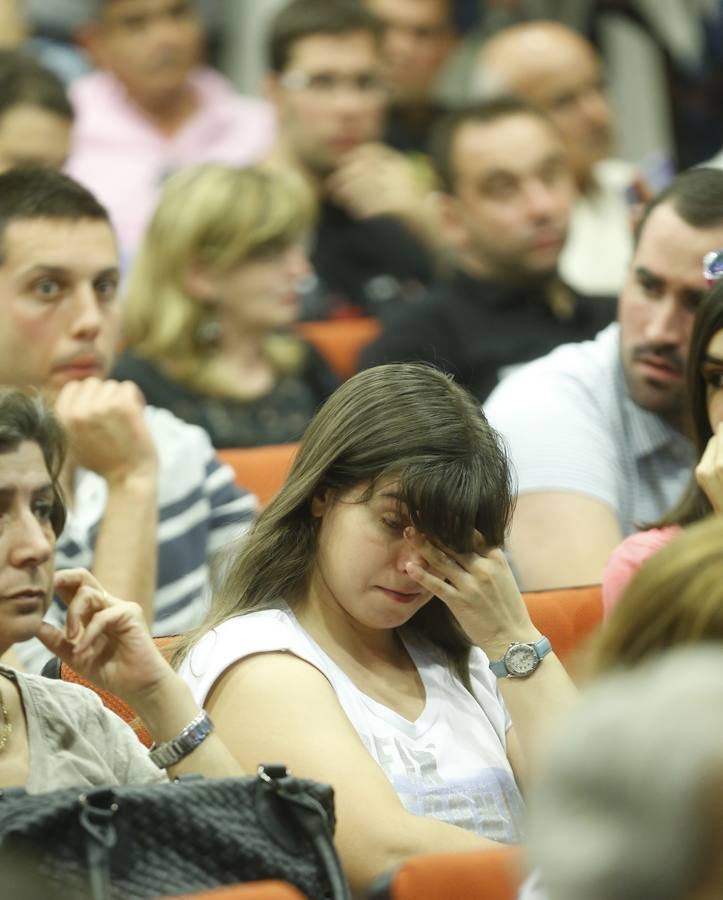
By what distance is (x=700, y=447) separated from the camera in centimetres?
268

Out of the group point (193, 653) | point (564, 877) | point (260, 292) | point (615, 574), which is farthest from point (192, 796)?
point (260, 292)

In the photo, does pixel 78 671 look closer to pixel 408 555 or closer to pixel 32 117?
pixel 408 555

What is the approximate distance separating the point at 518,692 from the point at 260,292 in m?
1.75

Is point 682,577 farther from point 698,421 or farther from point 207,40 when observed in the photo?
point 207,40

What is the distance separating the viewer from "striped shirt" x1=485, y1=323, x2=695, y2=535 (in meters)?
2.97

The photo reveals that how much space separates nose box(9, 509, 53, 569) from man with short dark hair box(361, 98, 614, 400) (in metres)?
1.86

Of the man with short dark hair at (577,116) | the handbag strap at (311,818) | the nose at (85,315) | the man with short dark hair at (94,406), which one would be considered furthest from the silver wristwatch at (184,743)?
the man with short dark hair at (577,116)

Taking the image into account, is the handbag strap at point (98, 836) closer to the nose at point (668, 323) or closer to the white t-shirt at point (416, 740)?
the white t-shirt at point (416, 740)

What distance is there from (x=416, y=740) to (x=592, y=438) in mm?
996

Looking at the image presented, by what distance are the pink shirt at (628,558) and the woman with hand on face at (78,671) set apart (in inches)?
27.6

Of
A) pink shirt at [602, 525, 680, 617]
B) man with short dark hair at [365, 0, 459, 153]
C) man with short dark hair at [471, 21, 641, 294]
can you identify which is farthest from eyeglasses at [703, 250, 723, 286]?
man with short dark hair at [365, 0, 459, 153]

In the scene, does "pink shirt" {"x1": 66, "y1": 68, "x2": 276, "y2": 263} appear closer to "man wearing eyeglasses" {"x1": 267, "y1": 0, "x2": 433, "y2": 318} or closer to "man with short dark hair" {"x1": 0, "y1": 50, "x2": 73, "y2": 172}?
"man wearing eyeglasses" {"x1": 267, "y1": 0, "x2": 433, "y2": 318}

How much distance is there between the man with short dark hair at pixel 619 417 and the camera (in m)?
2.91

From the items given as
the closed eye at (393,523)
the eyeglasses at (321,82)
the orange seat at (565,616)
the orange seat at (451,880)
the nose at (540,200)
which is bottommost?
the orange seat at (565,616)
